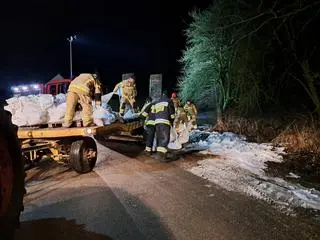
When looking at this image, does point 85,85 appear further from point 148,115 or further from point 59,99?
point 148,115

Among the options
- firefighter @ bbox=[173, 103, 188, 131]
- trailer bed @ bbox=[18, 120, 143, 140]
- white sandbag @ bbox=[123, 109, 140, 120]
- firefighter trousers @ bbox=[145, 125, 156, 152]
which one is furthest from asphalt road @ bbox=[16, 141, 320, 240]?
firefighter @ bbox=[173, 103, 188, 131]

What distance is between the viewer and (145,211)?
6.28m

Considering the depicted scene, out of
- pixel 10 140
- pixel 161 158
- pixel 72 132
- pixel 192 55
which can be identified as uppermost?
pixel 192 55

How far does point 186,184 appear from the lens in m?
8.09

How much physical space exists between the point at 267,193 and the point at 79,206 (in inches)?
130

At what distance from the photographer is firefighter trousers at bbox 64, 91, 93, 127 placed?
9086mm

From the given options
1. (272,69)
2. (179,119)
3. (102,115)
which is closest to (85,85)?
(102,115)

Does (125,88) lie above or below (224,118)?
above

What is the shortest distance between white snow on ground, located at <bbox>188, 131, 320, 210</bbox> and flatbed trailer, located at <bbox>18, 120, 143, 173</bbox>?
2.41 meters

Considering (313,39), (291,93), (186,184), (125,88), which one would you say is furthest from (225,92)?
(186,184)

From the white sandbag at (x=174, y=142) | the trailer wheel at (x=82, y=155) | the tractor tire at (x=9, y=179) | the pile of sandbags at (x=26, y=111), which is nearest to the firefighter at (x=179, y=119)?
the white sandbag at (x=174, y=142)

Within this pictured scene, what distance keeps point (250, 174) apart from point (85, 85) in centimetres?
423

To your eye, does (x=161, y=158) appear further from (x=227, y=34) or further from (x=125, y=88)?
(x=227, y=34)

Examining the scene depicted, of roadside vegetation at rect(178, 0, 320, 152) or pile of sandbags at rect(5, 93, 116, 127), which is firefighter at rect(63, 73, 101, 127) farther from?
roadside vegetation at rect(178, 0, 320, 152)
